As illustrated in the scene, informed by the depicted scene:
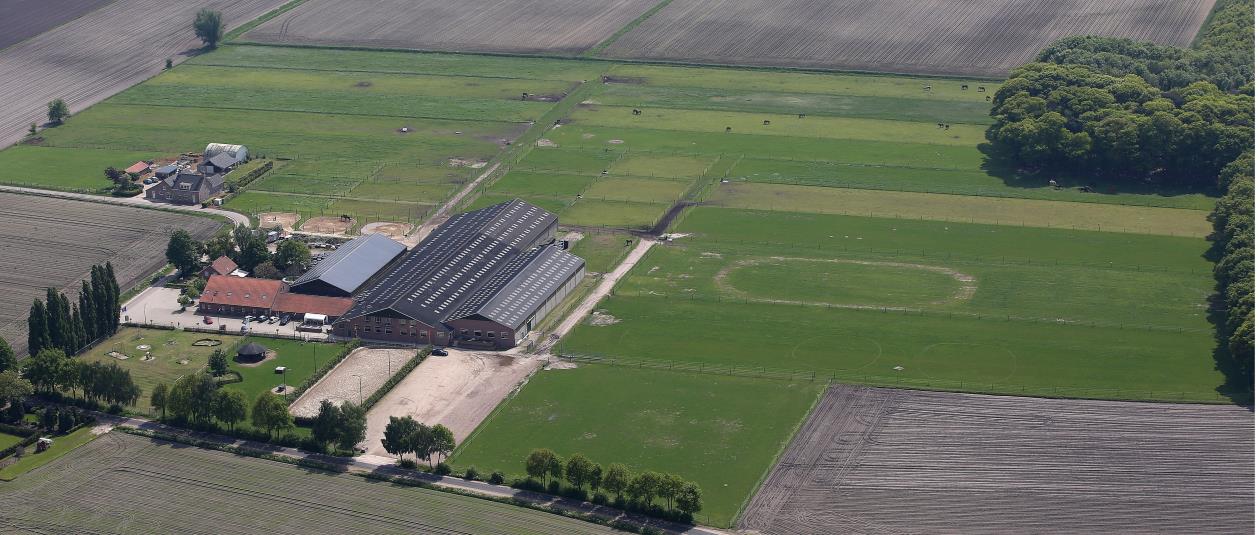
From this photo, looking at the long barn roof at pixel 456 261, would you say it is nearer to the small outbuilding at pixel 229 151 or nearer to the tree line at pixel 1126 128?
the small outbuilding at pixel 229 151

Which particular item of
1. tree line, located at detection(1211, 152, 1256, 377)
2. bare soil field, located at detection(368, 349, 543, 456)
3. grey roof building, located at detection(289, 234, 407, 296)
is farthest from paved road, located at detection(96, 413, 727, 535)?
tree line, located at detection(1211, 152, 1256, 377)

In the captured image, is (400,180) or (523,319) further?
(400,180)

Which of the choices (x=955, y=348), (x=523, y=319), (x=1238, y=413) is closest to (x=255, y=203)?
(x=523, y=319)

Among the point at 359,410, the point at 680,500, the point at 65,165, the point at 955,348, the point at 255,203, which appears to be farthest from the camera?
the point at 65,165

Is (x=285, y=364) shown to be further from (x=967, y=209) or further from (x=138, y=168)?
(x=967, y=209)

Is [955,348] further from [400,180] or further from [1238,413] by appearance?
[400,180]

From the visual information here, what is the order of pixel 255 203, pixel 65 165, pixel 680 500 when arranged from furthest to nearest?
pixel 65 165, pixel 255 203, pixel 680 500

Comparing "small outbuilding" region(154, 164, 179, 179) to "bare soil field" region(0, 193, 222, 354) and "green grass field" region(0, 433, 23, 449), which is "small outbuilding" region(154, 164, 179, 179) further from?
"green grass field" region(0, 433, 23, 449)
